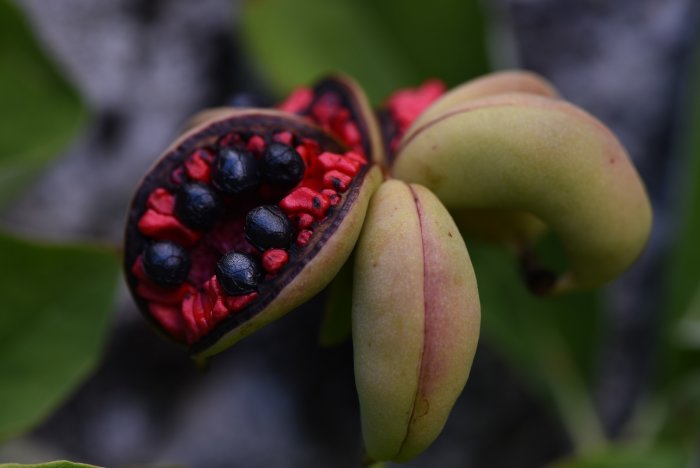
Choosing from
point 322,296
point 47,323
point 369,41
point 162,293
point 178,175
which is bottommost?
point 322,296

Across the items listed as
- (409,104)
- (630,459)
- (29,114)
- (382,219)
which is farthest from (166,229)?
(630,459)

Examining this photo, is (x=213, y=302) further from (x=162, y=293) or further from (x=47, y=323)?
(x=47, y=323)

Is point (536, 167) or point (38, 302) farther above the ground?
point (536, 167)

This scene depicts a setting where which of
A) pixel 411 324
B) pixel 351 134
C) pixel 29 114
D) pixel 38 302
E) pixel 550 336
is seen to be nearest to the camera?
pixel 411 324

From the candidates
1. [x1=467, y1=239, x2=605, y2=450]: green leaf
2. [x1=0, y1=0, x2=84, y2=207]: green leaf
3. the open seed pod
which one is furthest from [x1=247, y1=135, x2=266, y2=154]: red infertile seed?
[x1=467, y1=239, x2=605, y2=450]: green leaf

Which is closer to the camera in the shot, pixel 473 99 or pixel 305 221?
pixel 305 221

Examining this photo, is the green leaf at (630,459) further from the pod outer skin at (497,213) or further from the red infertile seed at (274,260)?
the red infertile seed at (274,260)

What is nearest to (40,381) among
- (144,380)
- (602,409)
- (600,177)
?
(144,380)
